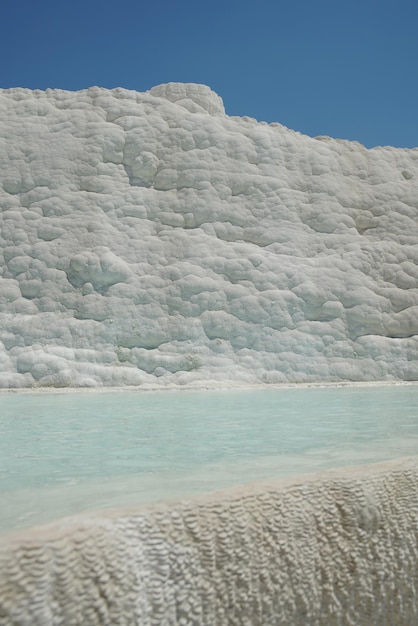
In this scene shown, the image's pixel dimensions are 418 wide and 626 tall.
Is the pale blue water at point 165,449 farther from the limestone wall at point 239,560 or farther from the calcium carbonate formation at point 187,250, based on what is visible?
the calcium carbonate formation at point 187,250

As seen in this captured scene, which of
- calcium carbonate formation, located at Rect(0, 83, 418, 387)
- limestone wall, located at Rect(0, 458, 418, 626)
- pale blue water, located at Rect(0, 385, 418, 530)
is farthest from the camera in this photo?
calcium carbonate formation, located at Rect(0, 83, 418, 387)

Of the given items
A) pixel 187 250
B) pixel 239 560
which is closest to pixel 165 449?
pixel 239 560

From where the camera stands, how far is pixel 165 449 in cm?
386

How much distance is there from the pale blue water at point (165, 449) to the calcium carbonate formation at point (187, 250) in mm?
6640

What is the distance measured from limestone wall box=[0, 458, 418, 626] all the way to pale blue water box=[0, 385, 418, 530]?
1.96 feet

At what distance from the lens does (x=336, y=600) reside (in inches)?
73.1

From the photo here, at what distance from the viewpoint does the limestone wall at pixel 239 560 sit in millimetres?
1435

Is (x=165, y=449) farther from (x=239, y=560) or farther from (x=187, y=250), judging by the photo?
(x=187, y=250)

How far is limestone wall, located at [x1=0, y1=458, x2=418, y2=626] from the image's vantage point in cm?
143

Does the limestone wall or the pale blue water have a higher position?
the limestone wall

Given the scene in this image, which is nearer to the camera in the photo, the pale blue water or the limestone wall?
the limestone wall

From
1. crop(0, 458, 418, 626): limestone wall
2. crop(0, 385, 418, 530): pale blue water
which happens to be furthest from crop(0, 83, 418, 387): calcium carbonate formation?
crop(0, 458, 418, 626): limestone wall

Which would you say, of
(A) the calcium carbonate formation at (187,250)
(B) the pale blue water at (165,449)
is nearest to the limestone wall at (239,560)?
(B) the pale blue water at (165,449)

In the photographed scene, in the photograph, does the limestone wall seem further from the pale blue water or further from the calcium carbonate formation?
the calcium carbonate formation
